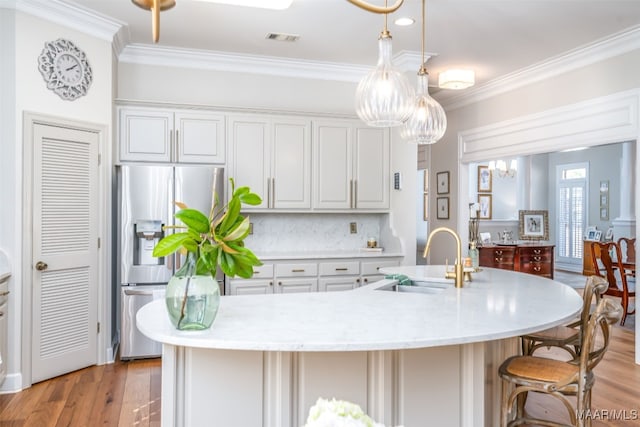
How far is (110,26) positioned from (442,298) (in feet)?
11.2

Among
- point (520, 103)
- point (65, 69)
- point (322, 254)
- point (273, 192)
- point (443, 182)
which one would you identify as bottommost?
point (322, 254)

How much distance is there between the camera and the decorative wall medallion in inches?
147

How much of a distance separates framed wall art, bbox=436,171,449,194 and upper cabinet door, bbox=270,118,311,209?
2.58 metres

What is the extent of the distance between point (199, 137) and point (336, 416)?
4.17 meters

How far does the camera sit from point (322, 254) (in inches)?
191

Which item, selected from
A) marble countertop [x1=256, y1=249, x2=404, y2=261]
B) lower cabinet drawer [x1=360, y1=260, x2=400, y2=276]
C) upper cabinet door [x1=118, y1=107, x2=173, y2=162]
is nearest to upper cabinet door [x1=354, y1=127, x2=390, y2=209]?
marble countertop [x1=256, y1=249, x2=404, y2=261]

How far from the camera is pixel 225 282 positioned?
14.8 feet

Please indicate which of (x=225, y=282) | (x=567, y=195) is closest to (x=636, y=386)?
(x=225, y=282)

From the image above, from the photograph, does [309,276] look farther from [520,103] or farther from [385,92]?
[520,103]

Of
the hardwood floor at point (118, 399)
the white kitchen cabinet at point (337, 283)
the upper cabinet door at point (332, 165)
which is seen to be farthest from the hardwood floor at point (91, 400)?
the upper cabinet door at point (332, 165)

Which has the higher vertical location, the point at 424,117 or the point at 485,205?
the point at 424,117

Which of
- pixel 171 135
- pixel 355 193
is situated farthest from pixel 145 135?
pixel 355 193

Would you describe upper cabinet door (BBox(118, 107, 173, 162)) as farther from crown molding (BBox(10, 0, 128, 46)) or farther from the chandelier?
the chandelier

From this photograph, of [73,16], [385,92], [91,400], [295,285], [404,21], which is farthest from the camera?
[295,285]
